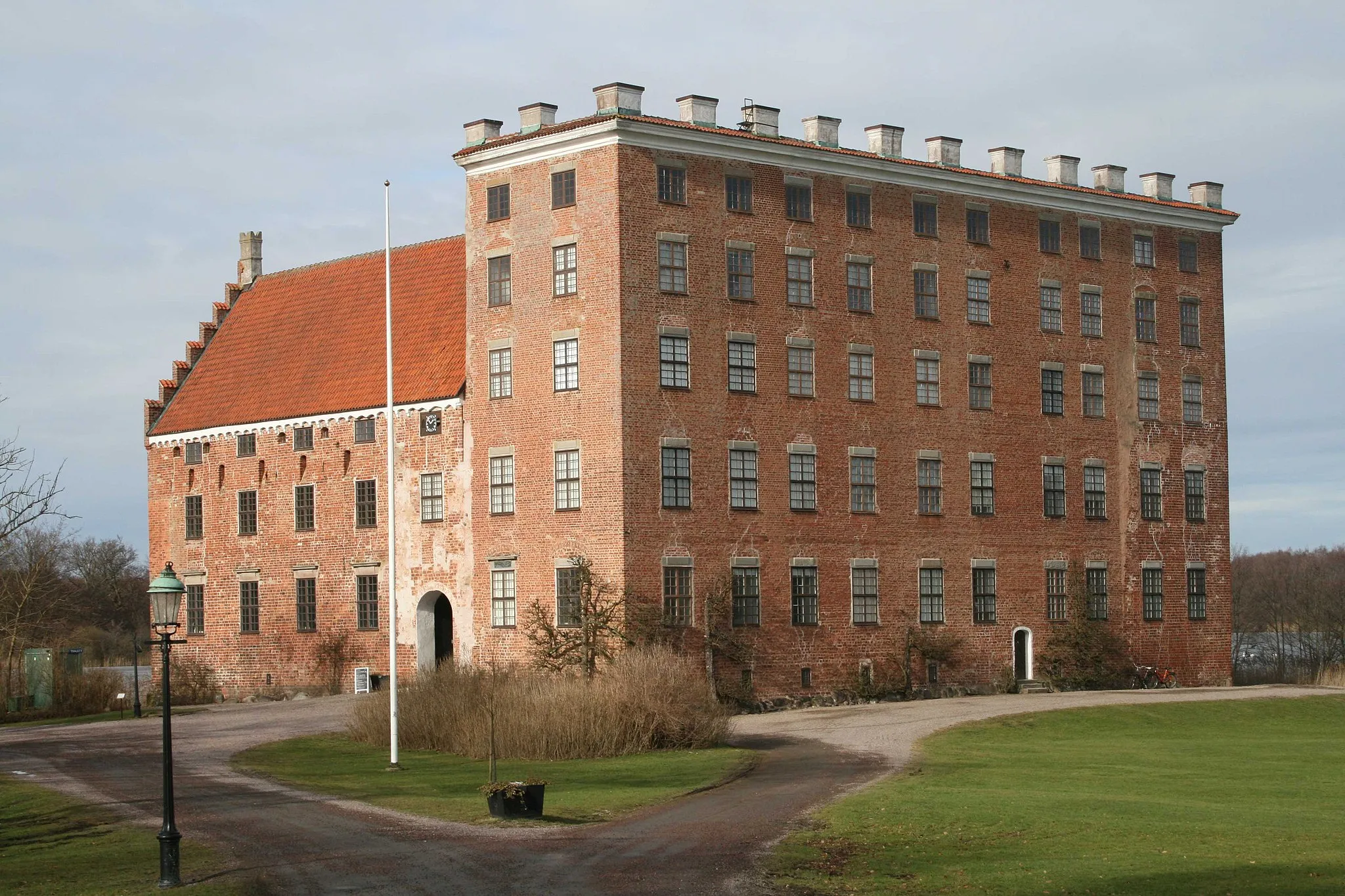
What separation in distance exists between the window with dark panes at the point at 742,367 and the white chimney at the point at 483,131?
30.1 feet

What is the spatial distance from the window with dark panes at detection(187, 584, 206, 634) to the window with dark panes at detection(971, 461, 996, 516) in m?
25.3

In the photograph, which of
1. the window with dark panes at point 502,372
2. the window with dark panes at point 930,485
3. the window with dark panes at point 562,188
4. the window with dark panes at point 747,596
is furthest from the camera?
the window with dark panes at point 930,485

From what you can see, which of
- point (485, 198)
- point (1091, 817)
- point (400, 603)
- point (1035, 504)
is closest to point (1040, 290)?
point (1035, 504)

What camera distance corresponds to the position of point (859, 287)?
170 feet

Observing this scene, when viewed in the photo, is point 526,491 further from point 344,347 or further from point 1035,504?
point 1035,504

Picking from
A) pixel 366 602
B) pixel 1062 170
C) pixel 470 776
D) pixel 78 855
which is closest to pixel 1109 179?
pixel 1062 170

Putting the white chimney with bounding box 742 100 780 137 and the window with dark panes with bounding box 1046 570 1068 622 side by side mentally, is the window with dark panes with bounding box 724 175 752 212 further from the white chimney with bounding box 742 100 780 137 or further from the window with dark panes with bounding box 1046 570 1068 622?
the window with dark panes with bounding box 1046 570 1068 622

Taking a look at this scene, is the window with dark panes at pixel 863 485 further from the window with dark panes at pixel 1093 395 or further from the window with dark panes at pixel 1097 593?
the window with dark panes at pixel 1093 395

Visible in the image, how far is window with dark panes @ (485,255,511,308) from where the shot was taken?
4947cm

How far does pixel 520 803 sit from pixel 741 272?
26898 mm

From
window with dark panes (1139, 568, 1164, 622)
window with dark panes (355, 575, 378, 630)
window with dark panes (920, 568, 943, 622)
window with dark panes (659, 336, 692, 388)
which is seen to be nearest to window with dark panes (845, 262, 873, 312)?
window with dark panes (659, 336, 692, 388)

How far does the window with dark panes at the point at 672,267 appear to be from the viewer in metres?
47.9

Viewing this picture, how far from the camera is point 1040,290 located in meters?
56.1

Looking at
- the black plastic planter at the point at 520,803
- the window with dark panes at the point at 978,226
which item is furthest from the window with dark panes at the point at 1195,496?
the black plastic planter at the point at 520,803
